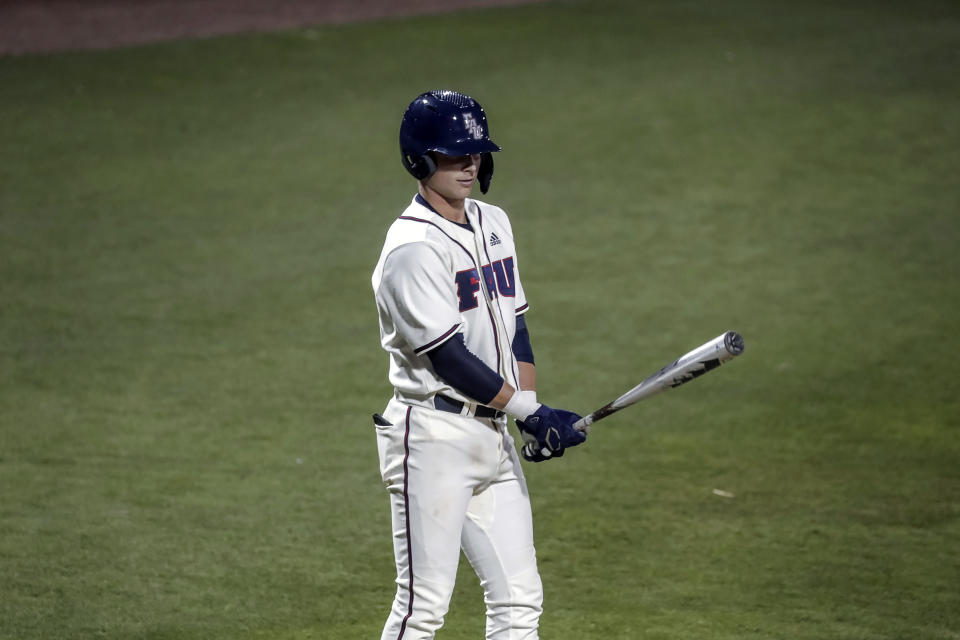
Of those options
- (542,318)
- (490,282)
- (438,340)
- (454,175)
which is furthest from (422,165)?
(542,318)

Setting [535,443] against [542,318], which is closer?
[535,443]

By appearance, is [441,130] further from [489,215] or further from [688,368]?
[688,368]

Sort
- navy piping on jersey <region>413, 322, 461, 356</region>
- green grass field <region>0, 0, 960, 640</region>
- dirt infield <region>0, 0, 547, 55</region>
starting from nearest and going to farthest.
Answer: navy piping on jersey <region>413, 322, 461, 356</region> < green grass field <region>0, 0, 960, 640</region> < dirt infield <region>0, 0, 547, 55</region>

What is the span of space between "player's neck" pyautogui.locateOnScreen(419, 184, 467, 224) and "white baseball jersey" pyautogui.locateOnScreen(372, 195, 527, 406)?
18 millimetres

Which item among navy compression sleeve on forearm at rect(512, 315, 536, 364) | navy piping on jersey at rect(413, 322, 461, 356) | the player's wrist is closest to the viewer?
navy piping on jersey at rect(413, 322, 461, 356)

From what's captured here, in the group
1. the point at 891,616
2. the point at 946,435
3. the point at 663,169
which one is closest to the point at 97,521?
the point at 891,616

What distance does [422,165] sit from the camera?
10.9ft

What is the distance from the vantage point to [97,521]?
16.3 ft

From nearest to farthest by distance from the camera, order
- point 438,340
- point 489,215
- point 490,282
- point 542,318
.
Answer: point 438,340
point 490,282
point 489,215
point 542,318

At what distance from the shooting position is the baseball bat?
3.17m

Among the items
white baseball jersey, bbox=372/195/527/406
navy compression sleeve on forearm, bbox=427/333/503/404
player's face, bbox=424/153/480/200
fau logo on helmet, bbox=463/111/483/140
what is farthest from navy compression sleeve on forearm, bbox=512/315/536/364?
fau logo on helmet, bbox=463/111/483/140

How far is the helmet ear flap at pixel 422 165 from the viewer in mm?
3295

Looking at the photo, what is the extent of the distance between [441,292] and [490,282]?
0.22m

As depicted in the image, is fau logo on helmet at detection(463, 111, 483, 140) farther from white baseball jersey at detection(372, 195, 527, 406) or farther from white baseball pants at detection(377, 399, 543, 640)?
white baseball pants at detection(377, 399, 543, 640)
